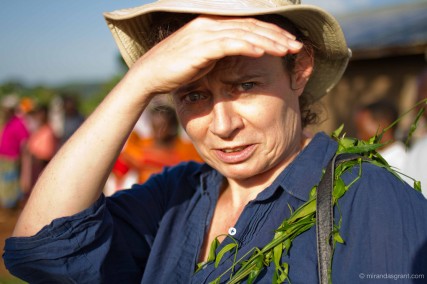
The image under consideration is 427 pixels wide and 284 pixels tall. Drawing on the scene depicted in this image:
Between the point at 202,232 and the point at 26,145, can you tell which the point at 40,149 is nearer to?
the point at 26,145

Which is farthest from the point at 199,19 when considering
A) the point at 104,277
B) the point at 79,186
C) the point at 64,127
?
the point at 64,127

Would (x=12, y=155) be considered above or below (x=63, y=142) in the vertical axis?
below

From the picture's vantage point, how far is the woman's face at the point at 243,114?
77.4 inches

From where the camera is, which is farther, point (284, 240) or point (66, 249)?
point (66, 249)

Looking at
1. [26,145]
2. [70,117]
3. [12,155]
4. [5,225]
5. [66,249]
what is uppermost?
[66,249]

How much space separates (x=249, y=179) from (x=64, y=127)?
896 centimetres

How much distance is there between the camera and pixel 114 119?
76.7 inches

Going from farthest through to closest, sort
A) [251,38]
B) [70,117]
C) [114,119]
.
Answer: [70,117] < [114,119] < [251,38]

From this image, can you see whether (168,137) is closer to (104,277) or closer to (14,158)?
(104,277)

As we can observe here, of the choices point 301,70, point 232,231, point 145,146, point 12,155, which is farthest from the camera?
point 12,155

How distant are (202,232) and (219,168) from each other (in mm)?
272

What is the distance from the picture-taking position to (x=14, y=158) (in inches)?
493

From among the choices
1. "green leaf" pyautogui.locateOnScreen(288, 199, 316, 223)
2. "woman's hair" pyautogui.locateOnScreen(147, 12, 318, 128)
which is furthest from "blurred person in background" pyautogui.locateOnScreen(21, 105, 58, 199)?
"green leaf" pyautogui.locateOnScreen(288, 199, 316, 223)

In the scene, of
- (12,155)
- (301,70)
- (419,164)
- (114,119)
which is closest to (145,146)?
(419,164)
